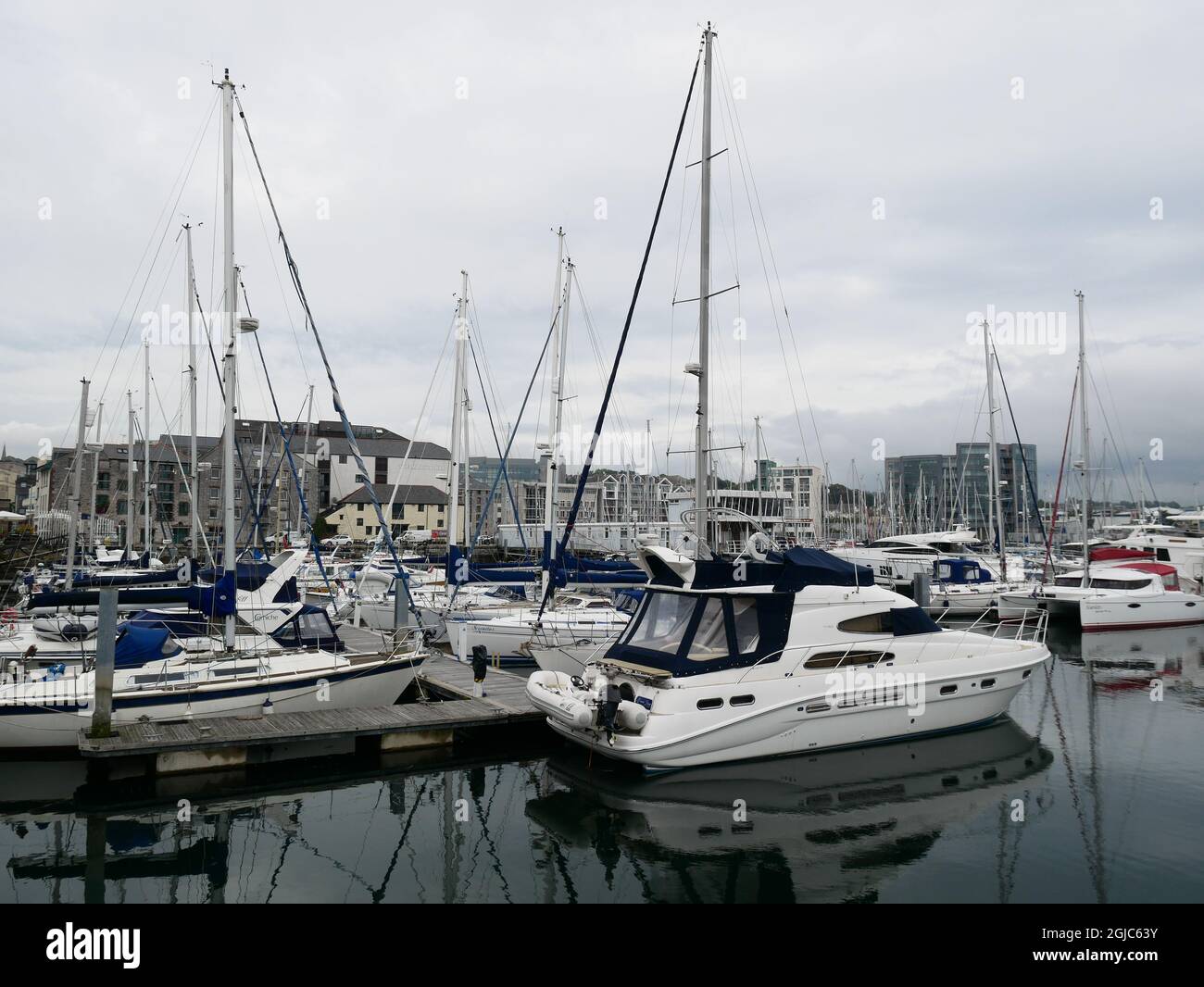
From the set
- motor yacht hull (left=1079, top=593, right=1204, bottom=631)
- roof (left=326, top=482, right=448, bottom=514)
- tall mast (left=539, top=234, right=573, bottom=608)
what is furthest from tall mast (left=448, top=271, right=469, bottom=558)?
roof (left=326, top=482, right=448, bottom=514)

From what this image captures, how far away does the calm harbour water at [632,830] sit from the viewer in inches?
369

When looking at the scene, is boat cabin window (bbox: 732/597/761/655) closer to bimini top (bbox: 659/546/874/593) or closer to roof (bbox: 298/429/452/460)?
bimini top (bbox: 659/546/874/593)

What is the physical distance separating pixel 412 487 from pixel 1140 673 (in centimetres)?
7657

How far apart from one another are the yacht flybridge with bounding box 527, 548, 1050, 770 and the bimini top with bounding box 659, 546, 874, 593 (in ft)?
0.08

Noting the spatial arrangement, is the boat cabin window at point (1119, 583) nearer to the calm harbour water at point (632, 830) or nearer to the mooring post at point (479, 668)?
the calm harbour water at point (632, 830)

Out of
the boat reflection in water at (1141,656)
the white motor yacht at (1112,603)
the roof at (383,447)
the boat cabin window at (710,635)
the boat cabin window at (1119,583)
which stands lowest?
the boat reflection in water at (1141,656)

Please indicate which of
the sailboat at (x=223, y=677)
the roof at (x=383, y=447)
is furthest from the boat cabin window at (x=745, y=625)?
the roof at (x=383, y=447)

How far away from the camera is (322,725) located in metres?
13.5

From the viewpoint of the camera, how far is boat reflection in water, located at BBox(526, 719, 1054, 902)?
31.6ft

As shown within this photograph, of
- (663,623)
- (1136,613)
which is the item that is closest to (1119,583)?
(1136,613)

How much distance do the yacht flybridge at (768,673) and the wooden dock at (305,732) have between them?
1608 mm

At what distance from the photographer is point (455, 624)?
20.7 m
